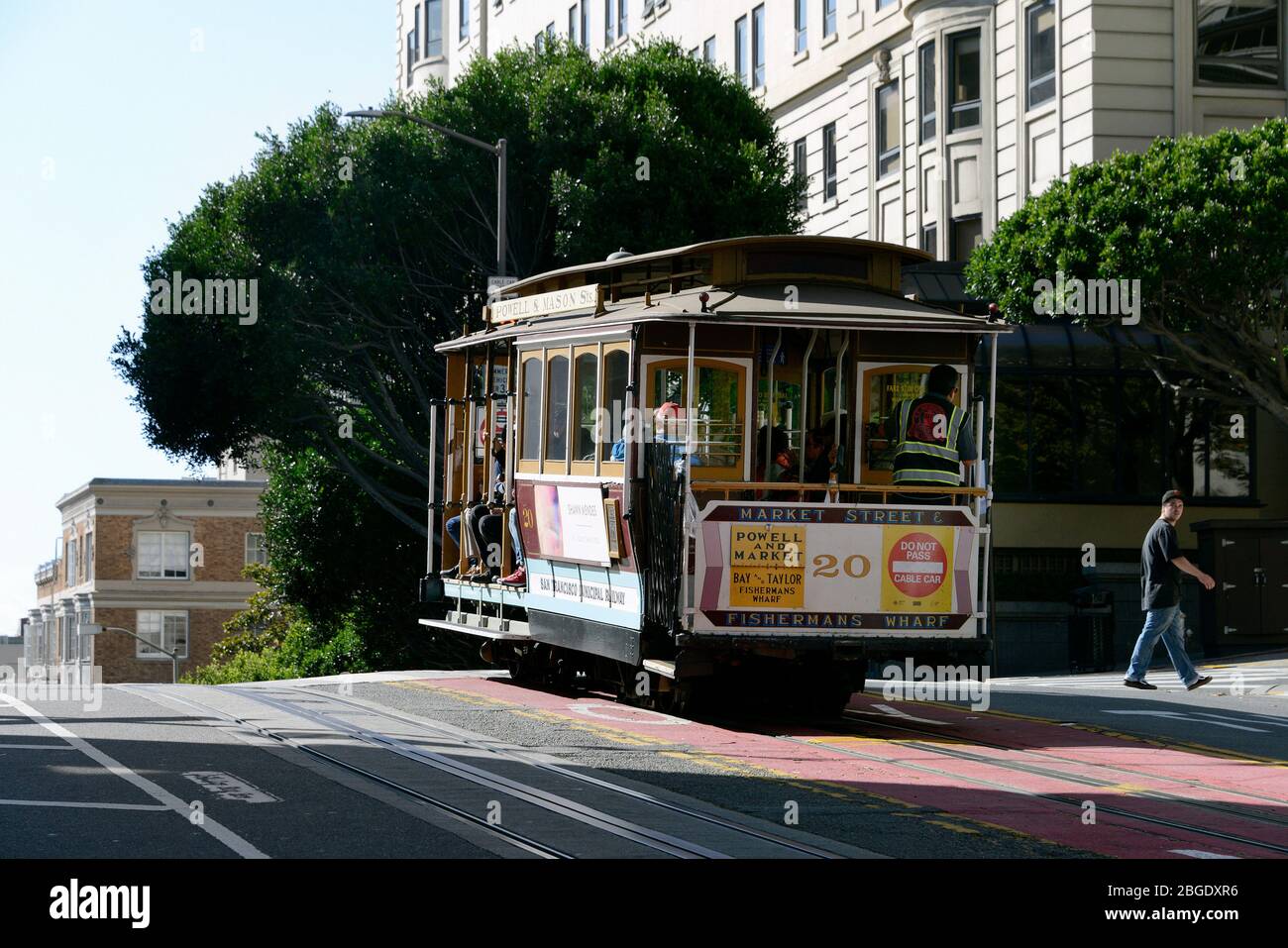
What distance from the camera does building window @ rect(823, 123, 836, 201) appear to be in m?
43.0

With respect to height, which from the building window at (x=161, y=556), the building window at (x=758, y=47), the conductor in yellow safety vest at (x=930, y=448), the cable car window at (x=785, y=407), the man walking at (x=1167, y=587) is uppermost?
the building window at (x=758, y=47)

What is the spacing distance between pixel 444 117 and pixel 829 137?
1200 centimetres

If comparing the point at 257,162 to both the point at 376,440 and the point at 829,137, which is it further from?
the point at 829,137

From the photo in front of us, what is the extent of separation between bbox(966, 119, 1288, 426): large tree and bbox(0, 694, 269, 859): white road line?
1758 cm

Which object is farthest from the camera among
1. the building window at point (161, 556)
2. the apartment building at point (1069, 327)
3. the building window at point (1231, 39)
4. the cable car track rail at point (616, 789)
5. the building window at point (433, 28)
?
the building window at point (161, 556)

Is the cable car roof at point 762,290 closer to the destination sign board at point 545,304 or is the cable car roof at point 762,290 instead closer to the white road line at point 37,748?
the destination sign board at point 545,304

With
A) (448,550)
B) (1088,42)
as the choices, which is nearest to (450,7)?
(1088,42)

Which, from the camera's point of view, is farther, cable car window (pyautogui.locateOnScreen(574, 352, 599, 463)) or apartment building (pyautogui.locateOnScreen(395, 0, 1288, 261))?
apartment building (pyautogui.locateOnScreen(395, 0, 1288, 261))

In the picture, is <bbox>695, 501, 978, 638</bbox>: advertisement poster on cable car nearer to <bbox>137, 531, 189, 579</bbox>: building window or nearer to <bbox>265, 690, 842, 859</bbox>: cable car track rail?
<bbox>265, 690, 842, 859</bbox>: cable car track rail

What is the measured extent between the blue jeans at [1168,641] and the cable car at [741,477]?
412 centimetres

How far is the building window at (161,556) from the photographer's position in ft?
249

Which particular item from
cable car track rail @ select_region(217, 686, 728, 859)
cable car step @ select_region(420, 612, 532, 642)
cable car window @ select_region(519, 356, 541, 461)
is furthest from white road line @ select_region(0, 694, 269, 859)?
cable car window @ select_region(519, 356, 541, 461)

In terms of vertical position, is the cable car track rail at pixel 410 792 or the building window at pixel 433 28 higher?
the building window at pixel 433 28

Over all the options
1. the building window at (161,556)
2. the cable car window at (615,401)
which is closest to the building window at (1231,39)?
the cable car window at (615,401)
